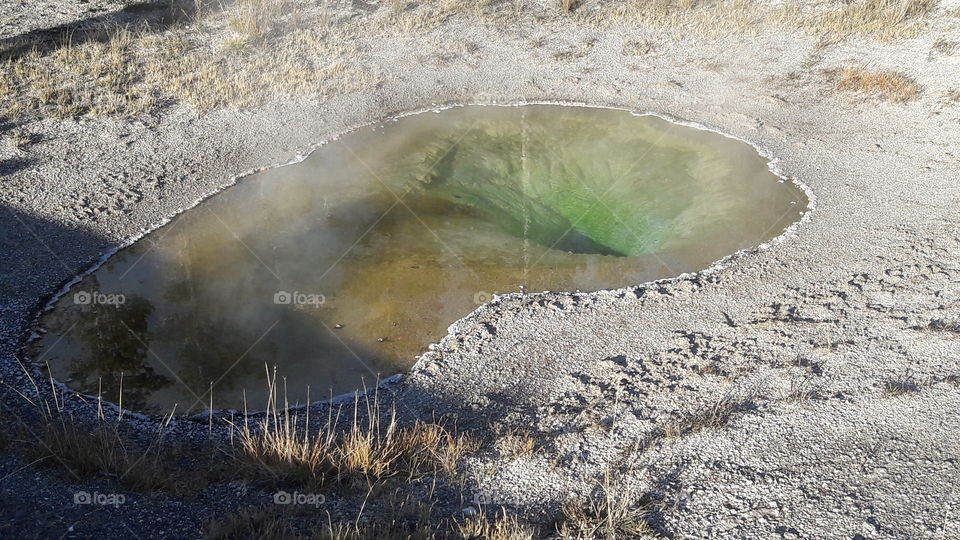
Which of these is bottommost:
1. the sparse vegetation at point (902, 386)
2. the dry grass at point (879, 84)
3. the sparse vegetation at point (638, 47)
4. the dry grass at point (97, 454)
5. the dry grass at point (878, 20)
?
the sparse vegetation at point (902, 386)

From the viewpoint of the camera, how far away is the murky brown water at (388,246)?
7027 mm

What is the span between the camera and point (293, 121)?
11406mm

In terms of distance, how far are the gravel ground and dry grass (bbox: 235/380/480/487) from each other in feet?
1.16

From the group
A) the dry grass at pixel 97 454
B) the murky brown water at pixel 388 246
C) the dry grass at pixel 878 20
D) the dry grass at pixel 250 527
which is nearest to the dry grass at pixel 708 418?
the murky brown water at pixel 388 246

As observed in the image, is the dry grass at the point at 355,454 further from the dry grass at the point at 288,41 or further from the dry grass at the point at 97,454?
the dry grass at the point at 288,41

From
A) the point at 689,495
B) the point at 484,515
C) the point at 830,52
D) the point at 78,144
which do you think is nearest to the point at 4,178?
the point at 78,144

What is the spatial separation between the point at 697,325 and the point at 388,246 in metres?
3.59

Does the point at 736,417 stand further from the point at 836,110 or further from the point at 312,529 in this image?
the point at 836,110

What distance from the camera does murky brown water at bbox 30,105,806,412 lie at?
703 cm

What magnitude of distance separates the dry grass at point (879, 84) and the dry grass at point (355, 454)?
10.1 m

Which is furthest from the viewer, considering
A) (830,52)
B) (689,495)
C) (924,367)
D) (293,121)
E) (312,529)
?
(830,52)

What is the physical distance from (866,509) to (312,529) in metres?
3.48

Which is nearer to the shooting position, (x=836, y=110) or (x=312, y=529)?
(x=312, y=529)

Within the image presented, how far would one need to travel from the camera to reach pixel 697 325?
7133mm
